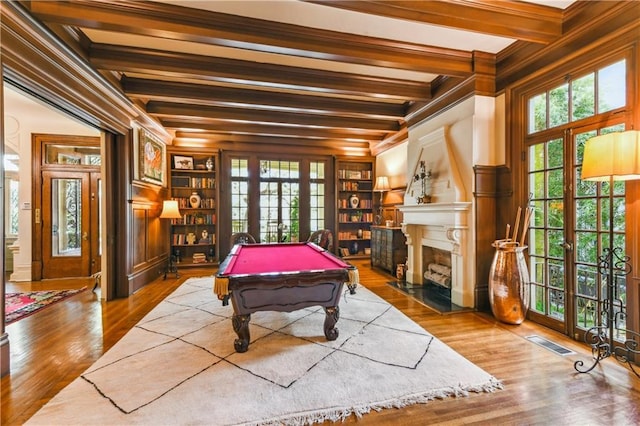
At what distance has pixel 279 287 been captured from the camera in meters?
2.56

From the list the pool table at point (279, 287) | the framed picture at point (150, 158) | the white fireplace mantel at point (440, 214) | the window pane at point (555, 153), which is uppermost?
the framed picture at point (150, 158)

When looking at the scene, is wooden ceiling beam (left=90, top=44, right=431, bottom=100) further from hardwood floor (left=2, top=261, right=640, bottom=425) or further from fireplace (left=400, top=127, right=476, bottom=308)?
hardwood floor (left=2, top=261, right=640, bottom=425)

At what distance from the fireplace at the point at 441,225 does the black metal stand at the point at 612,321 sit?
1328mm

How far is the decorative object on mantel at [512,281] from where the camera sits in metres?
3.25

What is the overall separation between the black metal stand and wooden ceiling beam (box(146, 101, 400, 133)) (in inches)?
170

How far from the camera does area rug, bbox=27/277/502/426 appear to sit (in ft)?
6.08

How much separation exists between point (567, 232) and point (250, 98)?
186 inches

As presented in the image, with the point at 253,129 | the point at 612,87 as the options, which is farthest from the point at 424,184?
the point at 253,129

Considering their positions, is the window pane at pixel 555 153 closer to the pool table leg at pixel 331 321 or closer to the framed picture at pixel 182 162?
the pool table leg at pixel 331 321

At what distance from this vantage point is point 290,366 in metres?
2.39

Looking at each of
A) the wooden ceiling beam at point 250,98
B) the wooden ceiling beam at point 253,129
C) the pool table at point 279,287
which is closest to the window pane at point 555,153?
the pool table at point 279,287

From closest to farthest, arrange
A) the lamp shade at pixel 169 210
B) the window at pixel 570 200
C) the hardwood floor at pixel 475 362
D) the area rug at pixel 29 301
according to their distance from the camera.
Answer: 1. the hardwood floor at pixel 475 362
2. the window at pixel 570 200
3. the area rug at pixel 29 301
4. the lamp shade at pixel 169 210

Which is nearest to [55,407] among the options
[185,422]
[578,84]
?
[185,422]

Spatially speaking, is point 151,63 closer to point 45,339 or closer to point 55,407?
point 45,339
